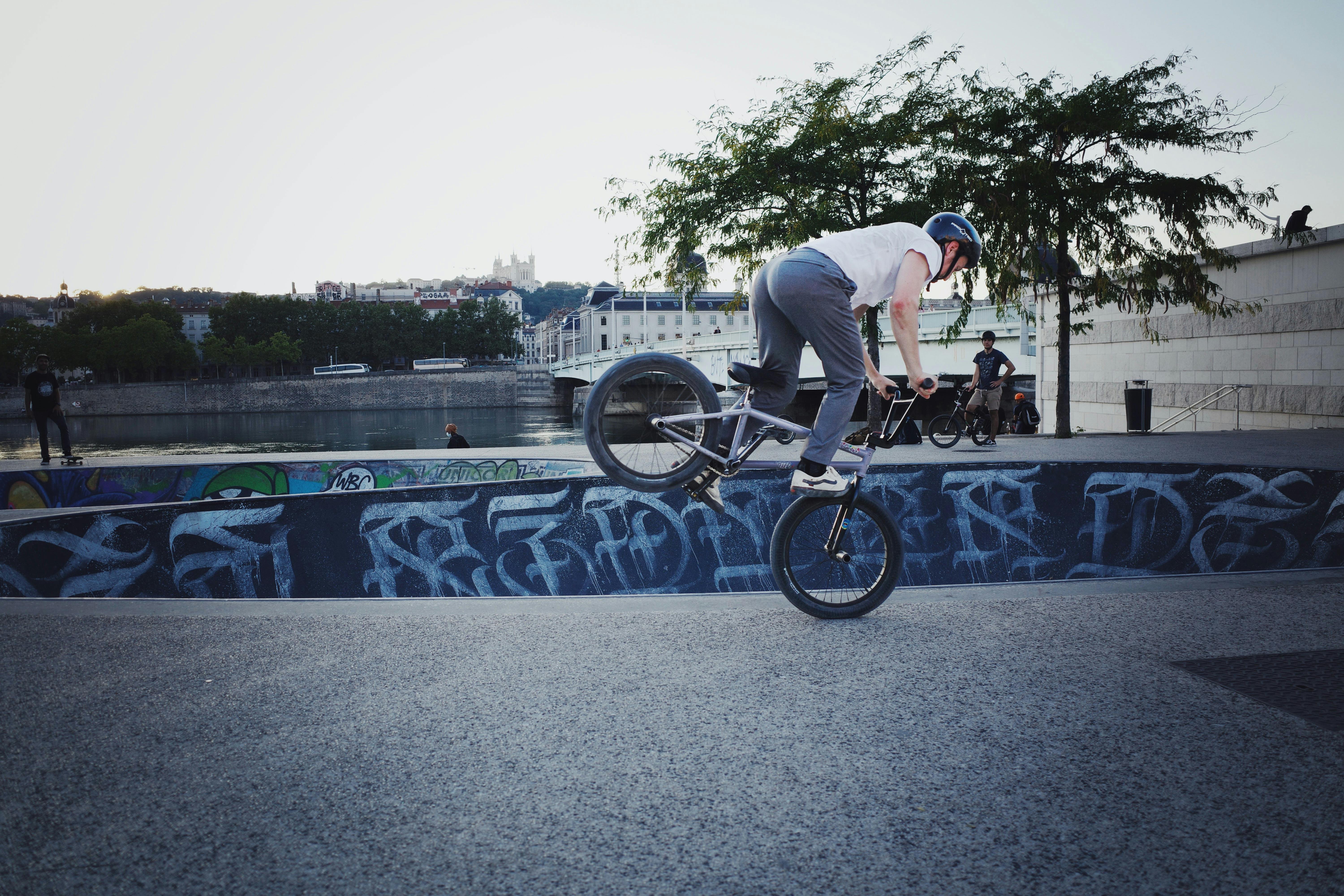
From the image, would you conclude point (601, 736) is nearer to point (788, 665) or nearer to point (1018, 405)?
point (788, 665)

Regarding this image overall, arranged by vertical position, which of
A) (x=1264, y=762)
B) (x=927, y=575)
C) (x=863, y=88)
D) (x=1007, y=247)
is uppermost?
(x=863, y=88)

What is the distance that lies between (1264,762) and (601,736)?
2031 mm

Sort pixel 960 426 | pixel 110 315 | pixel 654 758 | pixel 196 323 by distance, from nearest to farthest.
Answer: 1. pixel 654 758
2. pixel 960 426
3. pixel 110 315
4. pixel 196 323

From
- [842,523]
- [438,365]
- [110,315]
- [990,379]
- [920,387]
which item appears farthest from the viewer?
[110,315]

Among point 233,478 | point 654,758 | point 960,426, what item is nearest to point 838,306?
point 654,758

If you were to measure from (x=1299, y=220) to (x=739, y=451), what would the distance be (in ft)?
60.1

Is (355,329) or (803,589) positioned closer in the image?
(803,589)

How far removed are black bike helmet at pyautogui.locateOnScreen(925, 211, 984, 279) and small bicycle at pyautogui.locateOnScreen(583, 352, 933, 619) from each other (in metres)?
0.65

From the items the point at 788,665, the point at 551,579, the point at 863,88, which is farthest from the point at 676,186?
the point at 788,665

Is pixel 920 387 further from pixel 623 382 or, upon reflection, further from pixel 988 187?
pixel 988 187

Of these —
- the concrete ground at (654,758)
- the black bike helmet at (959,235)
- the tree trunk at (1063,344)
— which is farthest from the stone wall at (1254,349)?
the black bike helmet at (959,235)

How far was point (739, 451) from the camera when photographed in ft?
13.7

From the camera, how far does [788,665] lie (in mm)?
3535

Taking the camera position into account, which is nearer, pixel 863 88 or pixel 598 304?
pixel 863 88
